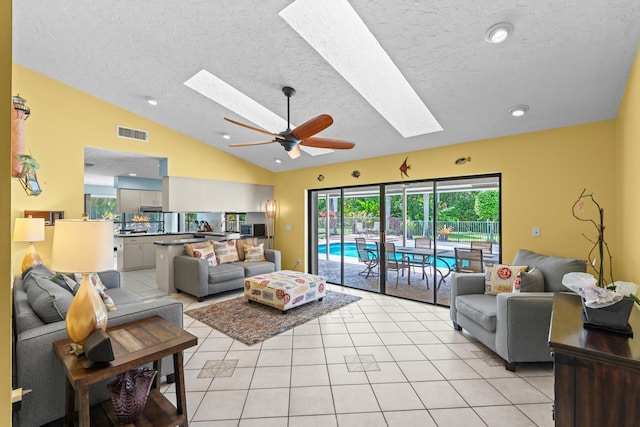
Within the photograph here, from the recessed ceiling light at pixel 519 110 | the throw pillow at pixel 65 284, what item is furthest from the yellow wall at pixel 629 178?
the throw pillow at pixel 65 284

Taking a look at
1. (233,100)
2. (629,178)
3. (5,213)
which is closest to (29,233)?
(233,100)

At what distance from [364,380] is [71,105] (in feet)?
16.7

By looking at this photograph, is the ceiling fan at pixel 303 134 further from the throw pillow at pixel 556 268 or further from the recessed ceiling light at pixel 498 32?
the throw pillow at pixel 556 268

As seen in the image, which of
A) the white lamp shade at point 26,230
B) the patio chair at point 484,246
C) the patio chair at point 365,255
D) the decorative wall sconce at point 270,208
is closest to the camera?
the white lamp shade at point 26,230

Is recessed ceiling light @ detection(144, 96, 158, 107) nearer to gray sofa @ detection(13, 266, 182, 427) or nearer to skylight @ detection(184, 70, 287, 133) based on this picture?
skylight @ detection(184, 70, 287, 133)

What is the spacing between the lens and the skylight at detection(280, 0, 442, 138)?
2.27 meters

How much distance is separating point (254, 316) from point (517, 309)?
9.74ft

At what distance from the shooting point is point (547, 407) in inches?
79.0

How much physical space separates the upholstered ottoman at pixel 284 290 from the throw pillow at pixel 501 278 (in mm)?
2261

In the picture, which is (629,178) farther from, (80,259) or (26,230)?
(26,230)

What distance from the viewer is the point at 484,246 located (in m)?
4.08

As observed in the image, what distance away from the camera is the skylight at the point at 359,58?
7.45 ft

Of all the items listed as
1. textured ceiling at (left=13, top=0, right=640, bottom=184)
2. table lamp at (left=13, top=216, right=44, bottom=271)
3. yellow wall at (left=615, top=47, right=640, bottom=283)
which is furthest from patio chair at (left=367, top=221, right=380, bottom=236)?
table lamp at (left=13, top=216, right=44, bottom=271)

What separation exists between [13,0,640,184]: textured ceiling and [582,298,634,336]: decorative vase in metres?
1.85
